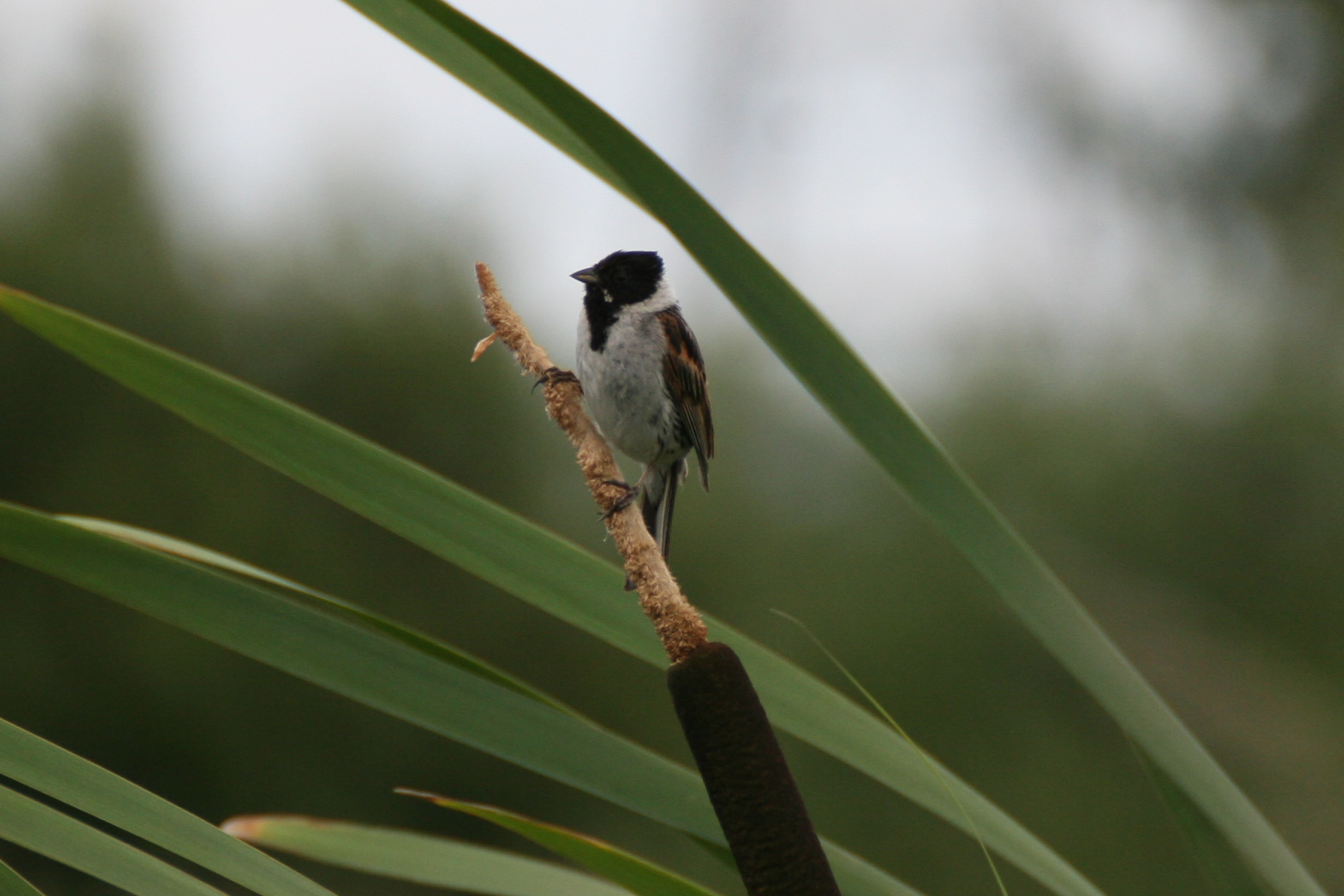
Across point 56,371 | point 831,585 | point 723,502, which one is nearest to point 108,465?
point 56,371

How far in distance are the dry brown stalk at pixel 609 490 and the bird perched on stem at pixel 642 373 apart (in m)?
1.59

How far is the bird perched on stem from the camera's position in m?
3.00

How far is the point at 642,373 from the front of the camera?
9.84 ft

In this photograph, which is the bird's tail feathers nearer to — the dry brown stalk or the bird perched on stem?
the bird perched on stem

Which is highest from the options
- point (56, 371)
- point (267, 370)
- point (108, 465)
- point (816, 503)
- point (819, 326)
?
point (816, 503)

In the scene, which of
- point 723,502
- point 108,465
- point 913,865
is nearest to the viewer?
A: point 108,465

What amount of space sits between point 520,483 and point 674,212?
46.9 ft

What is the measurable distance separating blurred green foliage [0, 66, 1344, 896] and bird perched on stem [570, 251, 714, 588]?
692 cm

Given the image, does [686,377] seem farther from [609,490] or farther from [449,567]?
[449,567]

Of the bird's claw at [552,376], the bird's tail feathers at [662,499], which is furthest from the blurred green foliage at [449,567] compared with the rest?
the bird's claw at [552,376]

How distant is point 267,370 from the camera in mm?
13969

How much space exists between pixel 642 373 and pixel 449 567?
11738 mm

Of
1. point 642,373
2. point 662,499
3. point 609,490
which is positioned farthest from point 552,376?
point 662,499

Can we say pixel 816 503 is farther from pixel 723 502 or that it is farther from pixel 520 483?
pixel 520 483
